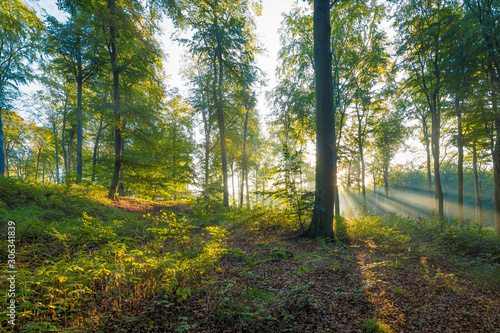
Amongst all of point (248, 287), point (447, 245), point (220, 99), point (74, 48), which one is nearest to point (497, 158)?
point (447, 245)

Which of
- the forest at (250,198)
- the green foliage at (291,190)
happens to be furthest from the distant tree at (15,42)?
the green foliage at (291,190)

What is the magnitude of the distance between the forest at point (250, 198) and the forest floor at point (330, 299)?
31 millimetres

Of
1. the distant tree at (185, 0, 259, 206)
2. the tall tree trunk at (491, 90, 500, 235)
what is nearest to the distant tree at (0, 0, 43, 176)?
the distant tree at (185, 0, 259, 206)

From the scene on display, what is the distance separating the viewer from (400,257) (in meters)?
5.19

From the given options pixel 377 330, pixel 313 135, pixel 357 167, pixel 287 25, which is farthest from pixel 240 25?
pixel 357 167

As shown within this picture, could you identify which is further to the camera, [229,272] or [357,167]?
[357,167]

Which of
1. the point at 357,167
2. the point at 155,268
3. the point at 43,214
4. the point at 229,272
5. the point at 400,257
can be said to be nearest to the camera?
the point at 155,268

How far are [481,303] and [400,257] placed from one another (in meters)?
2.10

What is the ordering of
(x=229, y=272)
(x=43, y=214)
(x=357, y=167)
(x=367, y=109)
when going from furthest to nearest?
1. (x=357, y=167)
2. (x=367, y=109)
3. (x=43, y=214)
4. (x=229, y=272)

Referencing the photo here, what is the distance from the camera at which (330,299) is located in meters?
3.03

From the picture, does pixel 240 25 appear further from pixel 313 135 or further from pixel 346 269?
pixel 346 269

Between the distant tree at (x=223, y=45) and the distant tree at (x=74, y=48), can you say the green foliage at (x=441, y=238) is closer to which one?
the distant tree at (x=223, y=45)

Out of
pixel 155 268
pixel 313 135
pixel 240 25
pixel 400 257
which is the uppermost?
pixel 240 25

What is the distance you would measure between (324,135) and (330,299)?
4.71 metres
